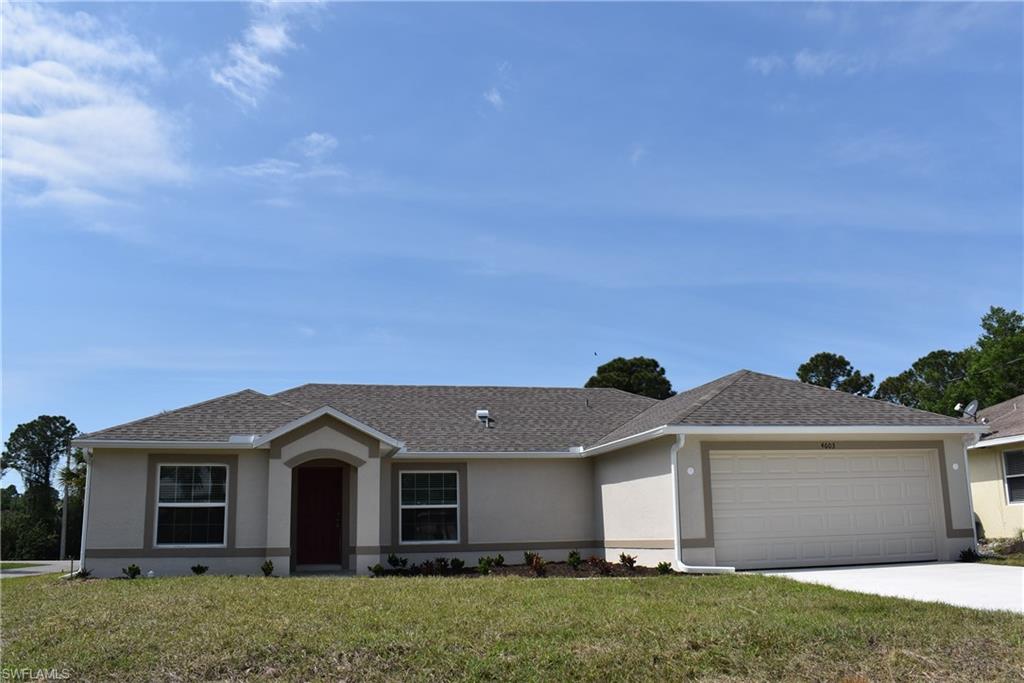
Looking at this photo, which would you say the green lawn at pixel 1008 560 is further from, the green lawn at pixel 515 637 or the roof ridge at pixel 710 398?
the green lawn at pixel 515 637

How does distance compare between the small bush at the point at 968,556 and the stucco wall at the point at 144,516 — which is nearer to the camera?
the stucco wall at the point at 144,516

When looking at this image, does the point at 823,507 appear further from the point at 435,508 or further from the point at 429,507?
the point at 429,507

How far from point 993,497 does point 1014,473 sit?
3.60 ft

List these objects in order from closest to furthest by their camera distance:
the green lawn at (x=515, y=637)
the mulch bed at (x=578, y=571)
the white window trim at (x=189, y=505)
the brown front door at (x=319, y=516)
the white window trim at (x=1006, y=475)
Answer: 1. the green lawn at (x=515, y=637)
2. the mulch bed at (x=578, y=571)
3. the white window trim at (x=189, y=505)
4. the brown front door at (x=319, y=516)
5. the white window trim at (x=1006, y=475)

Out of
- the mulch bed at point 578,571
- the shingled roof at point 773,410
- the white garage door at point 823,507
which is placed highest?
the shingled roof at point 773,410

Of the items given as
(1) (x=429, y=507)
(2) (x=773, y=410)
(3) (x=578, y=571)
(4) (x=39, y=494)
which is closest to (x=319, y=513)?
(1) (x=429, y=507)

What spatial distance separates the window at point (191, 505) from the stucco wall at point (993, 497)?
2002cm

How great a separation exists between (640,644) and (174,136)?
38.6 feet

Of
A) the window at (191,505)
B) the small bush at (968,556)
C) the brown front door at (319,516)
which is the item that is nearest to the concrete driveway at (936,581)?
the small bush at (968,556)

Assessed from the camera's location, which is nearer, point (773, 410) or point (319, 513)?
point (773, 410)

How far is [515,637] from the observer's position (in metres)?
8.59

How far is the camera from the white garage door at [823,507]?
16672 mm

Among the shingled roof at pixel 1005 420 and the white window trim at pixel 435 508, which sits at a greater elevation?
the shingled roof at pixel 1005 420

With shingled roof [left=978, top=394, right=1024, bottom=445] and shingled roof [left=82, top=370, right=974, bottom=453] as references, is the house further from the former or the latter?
shingled roof [left=82, top=370, right=974, bottom=453]
